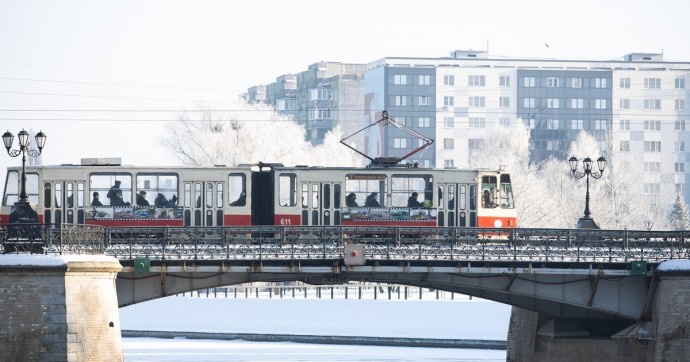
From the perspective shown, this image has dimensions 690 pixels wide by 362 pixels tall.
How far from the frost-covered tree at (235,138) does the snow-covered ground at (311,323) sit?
22953 mm

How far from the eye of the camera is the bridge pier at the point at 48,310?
154ft

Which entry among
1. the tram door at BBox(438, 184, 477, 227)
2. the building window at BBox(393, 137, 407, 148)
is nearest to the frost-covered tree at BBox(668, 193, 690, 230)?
the tram door at BBox(438, 184, 477, 227)

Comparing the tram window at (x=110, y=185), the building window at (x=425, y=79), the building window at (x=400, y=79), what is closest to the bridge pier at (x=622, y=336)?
the tram window at (x=110, y=185)

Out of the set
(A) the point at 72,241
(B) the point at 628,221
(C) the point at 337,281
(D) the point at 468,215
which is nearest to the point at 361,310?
(D) the point at 468,215

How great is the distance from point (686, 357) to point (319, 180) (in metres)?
17.3

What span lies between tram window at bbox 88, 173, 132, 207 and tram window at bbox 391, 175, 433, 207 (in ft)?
33.7

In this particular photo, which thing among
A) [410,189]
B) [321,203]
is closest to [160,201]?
[321,203]

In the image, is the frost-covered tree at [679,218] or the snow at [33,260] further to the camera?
the frost-covered tree at [679,218]

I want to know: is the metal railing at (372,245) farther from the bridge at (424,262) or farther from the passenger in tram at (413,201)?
the passenger in tram at (413,201)

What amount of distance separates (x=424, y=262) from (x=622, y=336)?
7578 mm

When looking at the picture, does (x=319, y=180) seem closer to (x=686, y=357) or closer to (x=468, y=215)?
(x=468, y=215)

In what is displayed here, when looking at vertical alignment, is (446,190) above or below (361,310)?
above

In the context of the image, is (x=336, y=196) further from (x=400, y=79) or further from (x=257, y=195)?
(x=400, y=79)

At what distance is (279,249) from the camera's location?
53.5 meters
